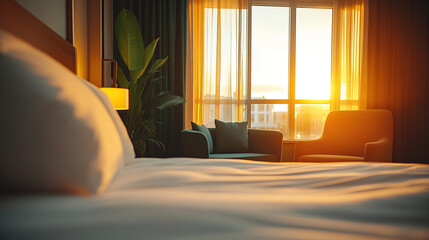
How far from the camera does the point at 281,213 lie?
0.57 metres

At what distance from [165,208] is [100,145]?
217mm

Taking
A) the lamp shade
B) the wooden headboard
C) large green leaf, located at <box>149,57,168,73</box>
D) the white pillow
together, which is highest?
large green leaf, located at <box>149,57,168,73</box>

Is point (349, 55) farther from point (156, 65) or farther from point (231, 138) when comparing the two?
point (156, 65)

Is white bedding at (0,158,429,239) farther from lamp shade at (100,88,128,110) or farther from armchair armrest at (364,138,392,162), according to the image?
armchair armrest at (364,138,392,162)

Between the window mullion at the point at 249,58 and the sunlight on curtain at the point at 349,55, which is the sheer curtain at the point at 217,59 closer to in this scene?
the window mullion at the point at 249,58

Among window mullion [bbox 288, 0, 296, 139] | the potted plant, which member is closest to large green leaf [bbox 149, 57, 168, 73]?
the potted plant

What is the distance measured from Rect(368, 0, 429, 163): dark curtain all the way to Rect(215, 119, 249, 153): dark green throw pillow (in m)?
2.14

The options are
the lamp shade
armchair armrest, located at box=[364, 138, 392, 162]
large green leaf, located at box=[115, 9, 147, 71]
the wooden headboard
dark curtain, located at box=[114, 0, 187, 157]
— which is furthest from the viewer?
dark curtain, located at box=[114, 0, 187, 157]

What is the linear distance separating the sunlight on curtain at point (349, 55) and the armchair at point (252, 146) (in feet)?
5.25

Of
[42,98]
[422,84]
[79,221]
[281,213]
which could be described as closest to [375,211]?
[281,213]

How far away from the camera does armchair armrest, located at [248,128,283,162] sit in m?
3.20

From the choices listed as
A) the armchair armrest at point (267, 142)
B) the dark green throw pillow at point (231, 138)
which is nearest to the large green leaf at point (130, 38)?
the dark green throw pillow at point (231, 138)

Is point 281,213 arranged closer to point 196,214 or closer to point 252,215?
point 252,215

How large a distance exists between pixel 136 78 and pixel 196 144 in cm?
102
